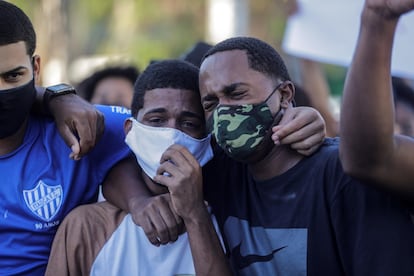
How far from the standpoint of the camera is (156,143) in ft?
11.8

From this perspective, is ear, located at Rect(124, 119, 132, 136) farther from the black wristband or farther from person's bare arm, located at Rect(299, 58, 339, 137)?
person's bare arm, located at Rect(299, 58, 339, 137)

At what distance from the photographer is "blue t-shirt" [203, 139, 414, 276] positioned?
9.52 feet

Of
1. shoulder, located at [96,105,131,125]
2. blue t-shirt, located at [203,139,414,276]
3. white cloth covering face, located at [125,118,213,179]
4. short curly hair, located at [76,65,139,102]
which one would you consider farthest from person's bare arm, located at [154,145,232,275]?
short curly hair, located at [76,65,139,102]

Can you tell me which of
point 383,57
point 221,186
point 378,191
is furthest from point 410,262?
point 221,186

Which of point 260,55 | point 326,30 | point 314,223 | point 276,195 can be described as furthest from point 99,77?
point 314,223

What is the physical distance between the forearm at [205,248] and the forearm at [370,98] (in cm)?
82

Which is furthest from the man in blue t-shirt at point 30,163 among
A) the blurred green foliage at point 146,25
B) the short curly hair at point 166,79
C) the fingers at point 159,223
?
the blurred green foliage at point 146,25

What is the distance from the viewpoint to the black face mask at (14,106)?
3.54 metres

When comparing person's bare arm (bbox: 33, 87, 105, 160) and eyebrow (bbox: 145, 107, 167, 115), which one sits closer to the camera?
person's bare arm (bbox: 33, 87, 105, 160)

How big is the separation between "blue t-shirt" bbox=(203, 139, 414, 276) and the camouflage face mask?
172mm

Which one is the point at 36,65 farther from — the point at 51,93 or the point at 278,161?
the point at 278,161

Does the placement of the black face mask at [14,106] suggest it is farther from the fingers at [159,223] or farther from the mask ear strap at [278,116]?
the mask ear strap at [278,116]

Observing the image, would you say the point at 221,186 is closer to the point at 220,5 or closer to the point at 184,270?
the point at 184,270

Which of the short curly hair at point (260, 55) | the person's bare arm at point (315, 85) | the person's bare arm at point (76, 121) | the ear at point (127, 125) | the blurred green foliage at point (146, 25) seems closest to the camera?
the short curly hair at point (260, 55)
